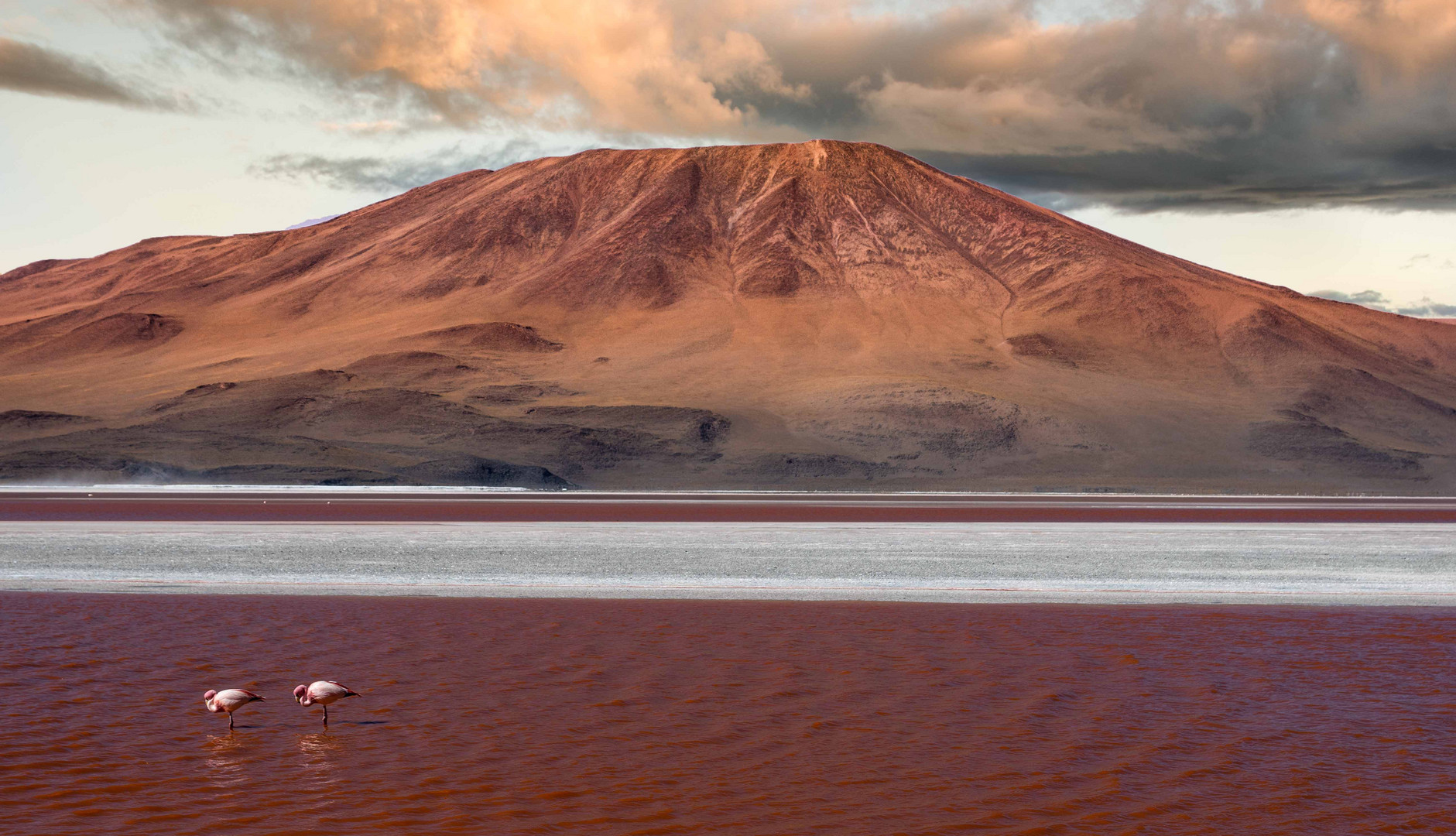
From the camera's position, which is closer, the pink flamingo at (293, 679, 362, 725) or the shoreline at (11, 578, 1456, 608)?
the pink flamingo at (293, 679, 362, 725)

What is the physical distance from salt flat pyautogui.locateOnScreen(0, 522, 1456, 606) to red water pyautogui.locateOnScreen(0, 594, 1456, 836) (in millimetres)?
3456

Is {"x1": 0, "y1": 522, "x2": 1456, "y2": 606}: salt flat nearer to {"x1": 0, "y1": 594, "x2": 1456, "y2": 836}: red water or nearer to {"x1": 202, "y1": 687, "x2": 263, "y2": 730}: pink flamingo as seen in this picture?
{"x1": 0, "y1": 594, "x2": 1456, "y2": 836}: red water

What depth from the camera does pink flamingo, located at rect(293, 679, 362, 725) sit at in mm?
10555

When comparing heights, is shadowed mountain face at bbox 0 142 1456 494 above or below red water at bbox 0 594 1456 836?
above

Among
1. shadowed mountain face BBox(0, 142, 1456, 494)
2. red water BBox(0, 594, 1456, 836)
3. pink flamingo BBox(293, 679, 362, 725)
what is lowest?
red water BBox(0, 594, 1456, 836)

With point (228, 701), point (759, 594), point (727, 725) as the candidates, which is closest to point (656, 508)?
point (759, 594)

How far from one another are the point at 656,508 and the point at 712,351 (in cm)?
8058

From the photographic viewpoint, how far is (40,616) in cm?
1673

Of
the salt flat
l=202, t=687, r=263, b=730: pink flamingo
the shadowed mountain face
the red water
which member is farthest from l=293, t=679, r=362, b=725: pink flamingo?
the shadowed mountain face

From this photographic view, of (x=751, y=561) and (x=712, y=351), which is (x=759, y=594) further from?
(x=712, y=351)

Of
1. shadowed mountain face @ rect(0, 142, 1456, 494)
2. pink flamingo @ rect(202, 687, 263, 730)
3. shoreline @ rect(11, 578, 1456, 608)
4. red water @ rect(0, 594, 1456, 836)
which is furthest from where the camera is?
shadowed mountain face @ rect(0, 142, 1456, 494)

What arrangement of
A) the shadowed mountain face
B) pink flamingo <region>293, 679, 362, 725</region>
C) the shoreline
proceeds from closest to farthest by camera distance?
pink flamingo <region>293, 679, 362, 725</region> → the shoreline → the shadowed mountain face

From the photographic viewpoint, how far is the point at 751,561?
25562 mm

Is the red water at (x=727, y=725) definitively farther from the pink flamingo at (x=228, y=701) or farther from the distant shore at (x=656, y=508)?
the distant shore at (x=656, y=508)
